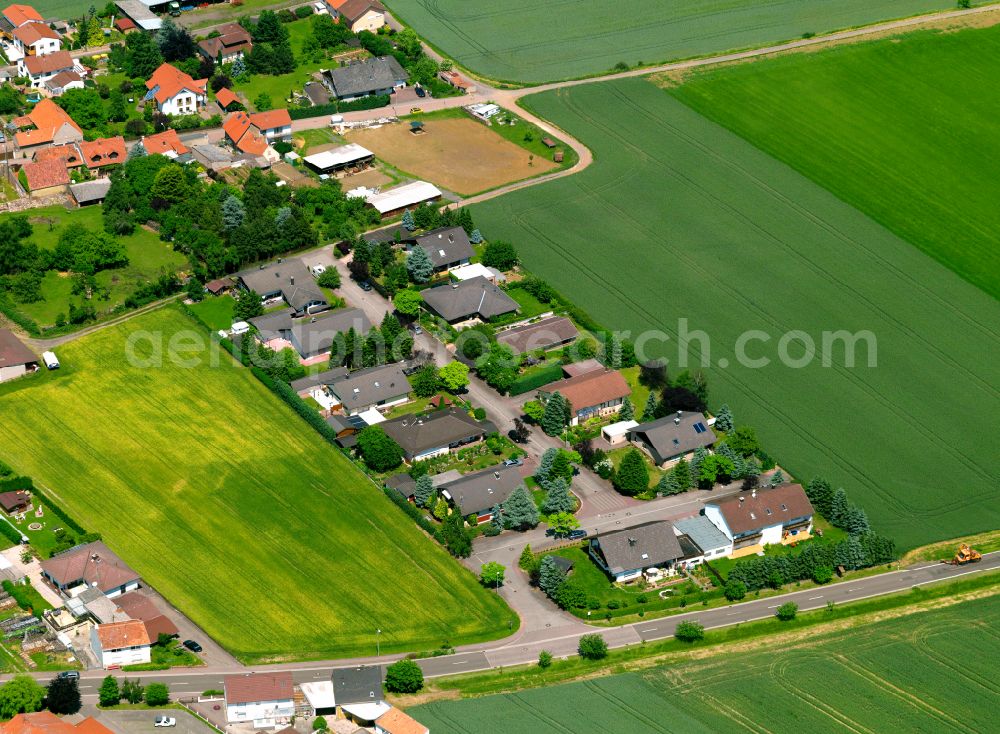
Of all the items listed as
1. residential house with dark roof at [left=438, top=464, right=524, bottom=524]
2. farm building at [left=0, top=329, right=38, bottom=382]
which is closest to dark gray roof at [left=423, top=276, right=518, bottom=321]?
residential house with dark roof at [left=438, top=464, right=524, bottom=524]

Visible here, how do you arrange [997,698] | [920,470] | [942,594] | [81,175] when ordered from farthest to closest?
[81,175] < [920,470] < [942,594] < [997,698]

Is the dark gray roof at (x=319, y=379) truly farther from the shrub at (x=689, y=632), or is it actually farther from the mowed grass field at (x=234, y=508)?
the shrub at (x=689, y=632)

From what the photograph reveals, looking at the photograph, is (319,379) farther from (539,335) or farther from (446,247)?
(446,247)

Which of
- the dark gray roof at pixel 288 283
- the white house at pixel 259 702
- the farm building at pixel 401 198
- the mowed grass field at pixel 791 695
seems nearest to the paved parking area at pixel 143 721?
the white house at pixel 259 702

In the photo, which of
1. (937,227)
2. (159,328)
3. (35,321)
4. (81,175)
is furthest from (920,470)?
(81,175)

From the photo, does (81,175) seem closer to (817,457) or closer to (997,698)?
(817,457)
